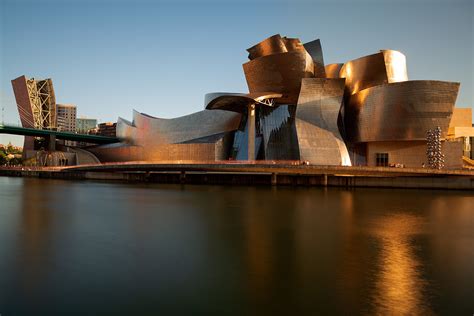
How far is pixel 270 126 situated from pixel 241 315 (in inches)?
1582

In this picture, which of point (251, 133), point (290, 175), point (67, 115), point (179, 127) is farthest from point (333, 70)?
point (67, 115)

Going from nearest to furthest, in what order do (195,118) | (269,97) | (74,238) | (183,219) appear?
(74,238) < (183,219) < (269,97) < (195,118)

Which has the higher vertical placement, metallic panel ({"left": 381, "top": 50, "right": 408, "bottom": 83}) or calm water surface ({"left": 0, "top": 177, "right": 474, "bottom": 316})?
metallic panel ({"left": 381, "top": 50, "right": 408, "bottom": 83})

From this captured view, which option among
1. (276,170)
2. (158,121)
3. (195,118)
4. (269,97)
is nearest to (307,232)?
(276,170)

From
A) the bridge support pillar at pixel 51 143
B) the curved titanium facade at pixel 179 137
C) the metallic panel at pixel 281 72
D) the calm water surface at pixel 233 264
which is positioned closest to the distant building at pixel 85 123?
the bridge support pillar at pixel 51 143

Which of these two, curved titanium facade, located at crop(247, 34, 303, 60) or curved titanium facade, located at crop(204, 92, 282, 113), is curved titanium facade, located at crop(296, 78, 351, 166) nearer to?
curved titanium facade, located at crop(204, 92, 282, 113)

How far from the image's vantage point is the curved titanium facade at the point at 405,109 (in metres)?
40.6

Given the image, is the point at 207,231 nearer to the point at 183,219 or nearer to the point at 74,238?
the point at 183,219

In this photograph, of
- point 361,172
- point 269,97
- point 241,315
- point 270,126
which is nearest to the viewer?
point 241,315

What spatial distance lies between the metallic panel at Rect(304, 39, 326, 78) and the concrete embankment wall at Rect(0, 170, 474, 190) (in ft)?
43.4

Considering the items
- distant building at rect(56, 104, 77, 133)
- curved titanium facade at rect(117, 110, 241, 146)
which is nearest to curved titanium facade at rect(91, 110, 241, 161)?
curved titanium facade at rect(117, 110, 241, 146)

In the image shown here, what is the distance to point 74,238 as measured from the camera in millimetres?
13195

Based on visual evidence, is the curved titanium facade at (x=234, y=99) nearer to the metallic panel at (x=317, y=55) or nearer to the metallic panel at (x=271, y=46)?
the metallic panel at (x=271, y=46)

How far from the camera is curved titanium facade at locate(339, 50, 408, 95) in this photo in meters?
44.7
